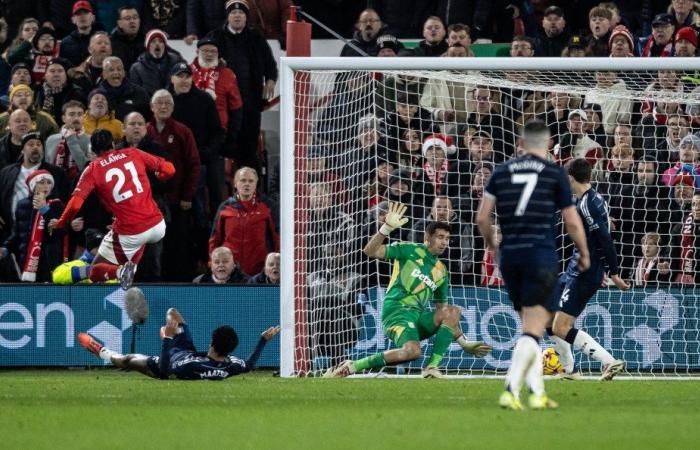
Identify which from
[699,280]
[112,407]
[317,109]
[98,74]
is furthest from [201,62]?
[112,407]

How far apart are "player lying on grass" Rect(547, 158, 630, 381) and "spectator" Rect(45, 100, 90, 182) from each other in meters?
6.27

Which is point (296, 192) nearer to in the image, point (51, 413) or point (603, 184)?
point (603, 184)

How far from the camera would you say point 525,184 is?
378 inches

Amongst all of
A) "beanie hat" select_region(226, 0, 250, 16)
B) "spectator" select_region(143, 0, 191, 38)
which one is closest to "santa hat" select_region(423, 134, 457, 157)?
"beanie hat" select_region(226, 0, 250, 16)

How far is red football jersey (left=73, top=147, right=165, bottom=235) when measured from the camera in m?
15.0

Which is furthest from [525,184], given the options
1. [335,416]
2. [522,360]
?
[335,416]

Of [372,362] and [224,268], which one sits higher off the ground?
[224,268]

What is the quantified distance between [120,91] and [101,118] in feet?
1.75

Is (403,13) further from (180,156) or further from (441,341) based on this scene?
(441,341)

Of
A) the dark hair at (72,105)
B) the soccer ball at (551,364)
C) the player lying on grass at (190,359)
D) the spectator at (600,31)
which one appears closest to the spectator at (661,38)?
the spectator at (600,31)

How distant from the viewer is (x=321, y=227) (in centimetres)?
1461

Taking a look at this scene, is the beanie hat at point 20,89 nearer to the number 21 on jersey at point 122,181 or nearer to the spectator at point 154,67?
the spectator at point 154,67

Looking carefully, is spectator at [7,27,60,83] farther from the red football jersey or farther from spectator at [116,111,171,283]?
Result: the red football jersey

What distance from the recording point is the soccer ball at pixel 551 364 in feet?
45.6
